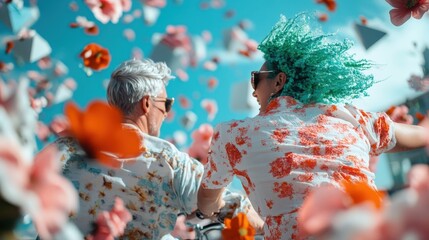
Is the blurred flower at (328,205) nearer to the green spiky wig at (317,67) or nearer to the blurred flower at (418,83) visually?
the green spiky wig at (317,67)

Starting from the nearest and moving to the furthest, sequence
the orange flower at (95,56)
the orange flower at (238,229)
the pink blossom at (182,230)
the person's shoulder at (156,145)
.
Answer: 1. the orange flower at (238,229)
2. the person's shoulder at (156,145)
3. the pink blossom at (182,230)
4. the orange flower at (95,56)

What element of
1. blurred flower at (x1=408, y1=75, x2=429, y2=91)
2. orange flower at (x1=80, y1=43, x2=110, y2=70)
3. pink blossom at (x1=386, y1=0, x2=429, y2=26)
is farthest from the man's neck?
blurred flower at (x1=408, y1=75, x2=429, y2=91)

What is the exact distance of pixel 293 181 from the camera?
1.55 metres

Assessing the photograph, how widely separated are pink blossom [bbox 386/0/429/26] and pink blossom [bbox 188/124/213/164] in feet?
5.91

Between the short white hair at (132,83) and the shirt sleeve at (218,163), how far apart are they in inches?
23.7

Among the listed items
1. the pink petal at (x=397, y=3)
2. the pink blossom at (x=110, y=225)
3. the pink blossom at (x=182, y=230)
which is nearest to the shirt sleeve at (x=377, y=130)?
the pink petal at (x=397, y=3)

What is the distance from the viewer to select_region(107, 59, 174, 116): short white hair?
222 cm

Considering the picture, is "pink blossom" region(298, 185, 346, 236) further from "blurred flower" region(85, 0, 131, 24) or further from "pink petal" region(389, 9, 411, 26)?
"blurred flower" region(85, 0, 131, 24)

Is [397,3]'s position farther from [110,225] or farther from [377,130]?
[110,225]

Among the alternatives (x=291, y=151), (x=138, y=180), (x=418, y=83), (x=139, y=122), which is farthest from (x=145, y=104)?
(x=418, y=83)

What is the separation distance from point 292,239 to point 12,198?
126cm

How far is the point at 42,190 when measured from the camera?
0.39m

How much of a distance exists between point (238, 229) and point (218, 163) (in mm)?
432

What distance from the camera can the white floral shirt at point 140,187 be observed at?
201 centimetres
